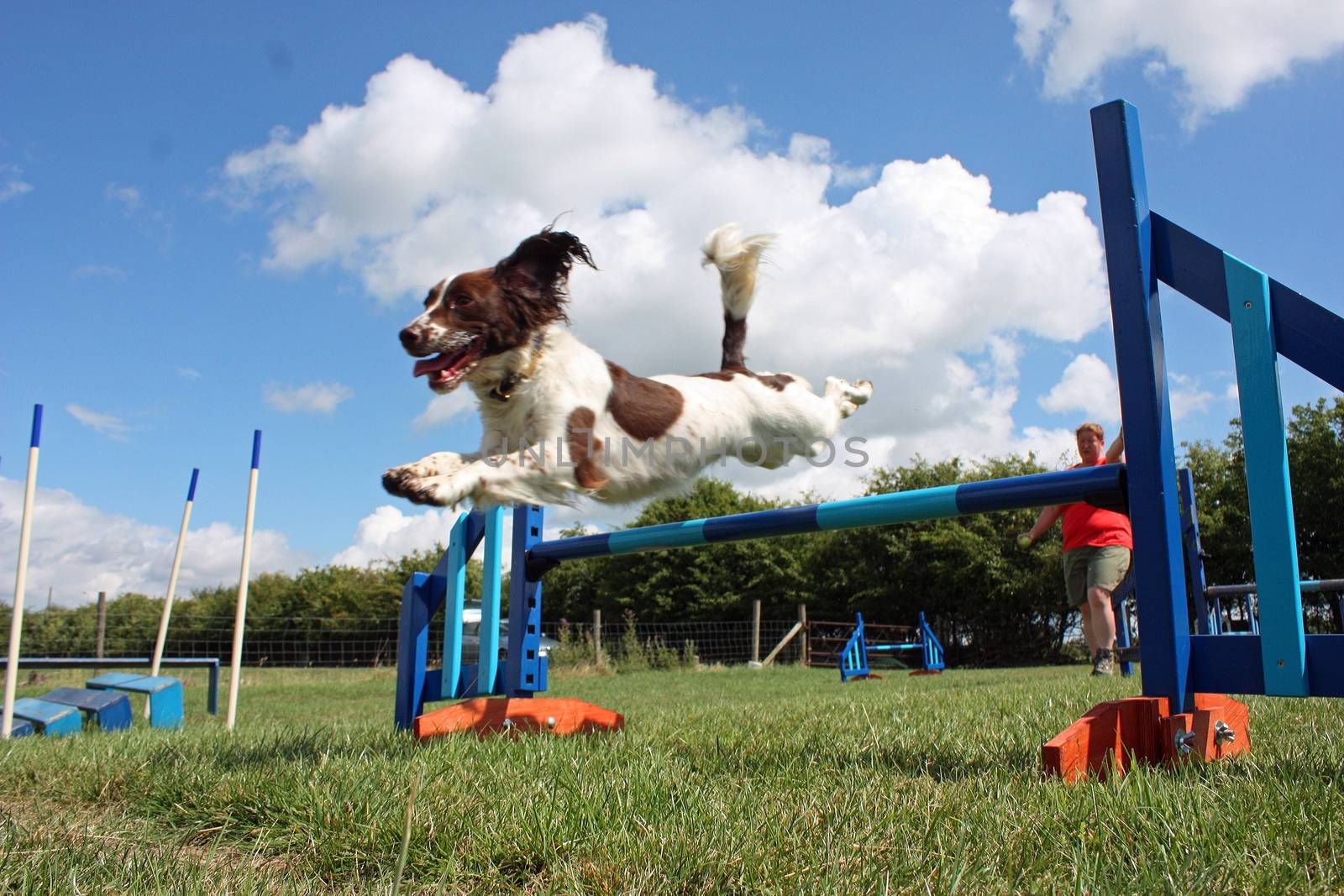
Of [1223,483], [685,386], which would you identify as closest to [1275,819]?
[685,386]

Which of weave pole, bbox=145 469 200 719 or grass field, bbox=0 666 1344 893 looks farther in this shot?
weave pole, bbox=145 469 200 719

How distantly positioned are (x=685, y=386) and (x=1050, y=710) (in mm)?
1701

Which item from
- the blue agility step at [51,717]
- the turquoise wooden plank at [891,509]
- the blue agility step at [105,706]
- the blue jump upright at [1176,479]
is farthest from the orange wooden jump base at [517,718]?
the blue agility step at [105,706]

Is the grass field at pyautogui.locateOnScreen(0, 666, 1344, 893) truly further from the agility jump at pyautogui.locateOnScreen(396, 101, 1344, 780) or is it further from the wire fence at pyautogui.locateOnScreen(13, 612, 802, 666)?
the wire fence at pyautogui.locateOnScreen(13, 612, 802, 666)

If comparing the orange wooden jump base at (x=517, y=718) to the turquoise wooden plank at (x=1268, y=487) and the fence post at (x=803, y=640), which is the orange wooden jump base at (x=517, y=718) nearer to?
the turquoise wooden plank at (x=1268, y=487)

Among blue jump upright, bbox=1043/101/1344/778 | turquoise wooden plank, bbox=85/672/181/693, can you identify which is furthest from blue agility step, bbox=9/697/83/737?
blue jump upright, bbox=1043/101/1344/778

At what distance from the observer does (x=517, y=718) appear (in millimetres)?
2990

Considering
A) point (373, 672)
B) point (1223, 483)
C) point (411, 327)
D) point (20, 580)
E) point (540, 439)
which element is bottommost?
point (373, 672)

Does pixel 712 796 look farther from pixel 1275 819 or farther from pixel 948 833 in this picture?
pixel 1275 819

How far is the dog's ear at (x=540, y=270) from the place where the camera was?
279 cm

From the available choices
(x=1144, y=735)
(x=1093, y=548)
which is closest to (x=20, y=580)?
(x=1144, y=735)

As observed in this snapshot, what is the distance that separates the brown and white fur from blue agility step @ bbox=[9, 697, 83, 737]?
305cm

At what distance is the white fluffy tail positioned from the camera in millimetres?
3445

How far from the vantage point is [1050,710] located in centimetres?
322
